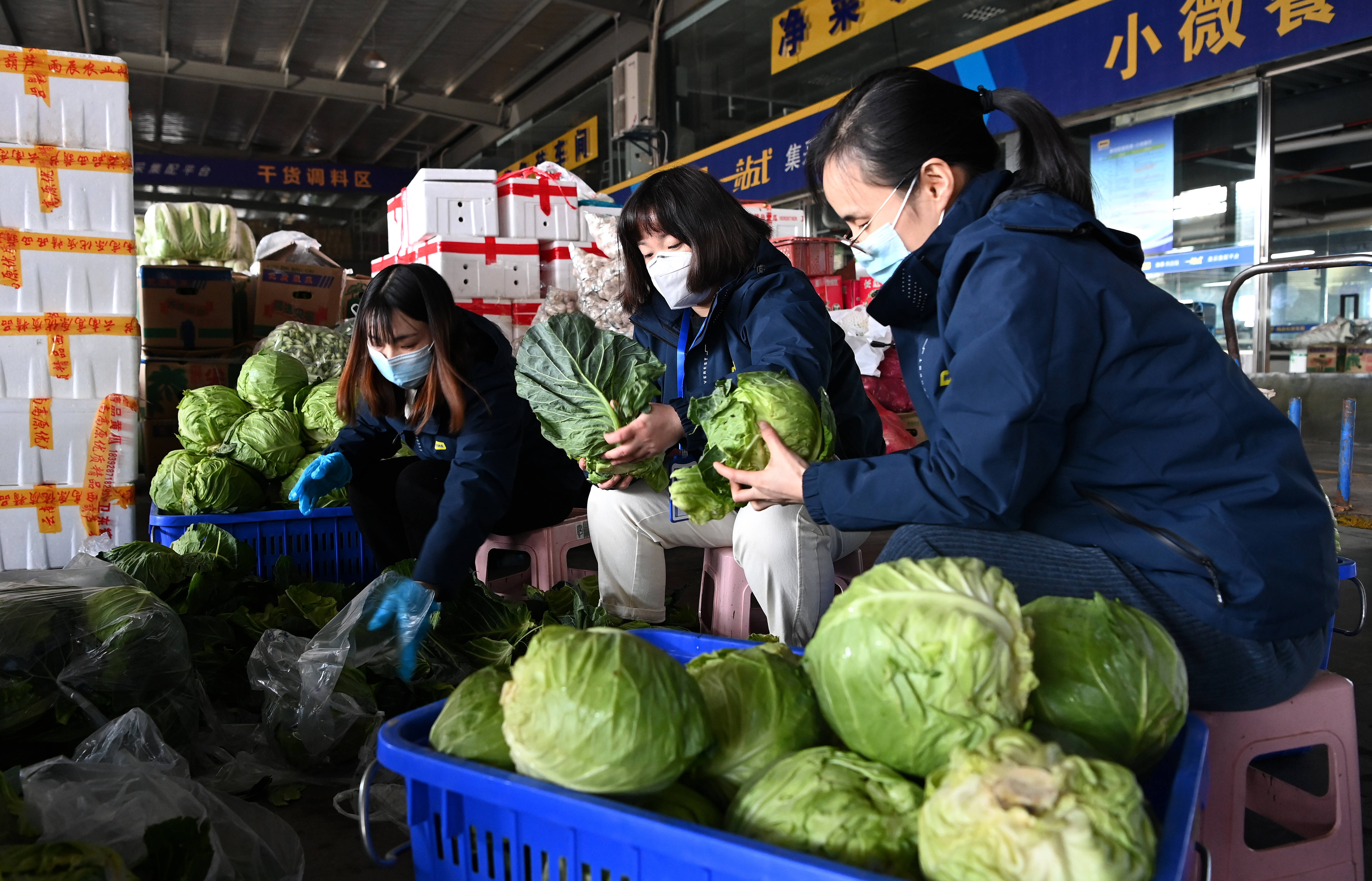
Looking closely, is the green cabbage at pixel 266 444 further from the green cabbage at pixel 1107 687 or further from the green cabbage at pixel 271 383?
the green cabbage at pixel 1107 687

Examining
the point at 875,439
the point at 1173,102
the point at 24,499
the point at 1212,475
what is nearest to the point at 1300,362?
the point at 1173,102

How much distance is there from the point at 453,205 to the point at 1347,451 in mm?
5029

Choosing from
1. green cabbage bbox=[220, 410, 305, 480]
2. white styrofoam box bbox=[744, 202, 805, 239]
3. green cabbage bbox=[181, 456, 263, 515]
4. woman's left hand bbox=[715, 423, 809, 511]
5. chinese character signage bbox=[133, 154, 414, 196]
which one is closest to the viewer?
woman's left hand bbox=[715, 423, 809, 511]

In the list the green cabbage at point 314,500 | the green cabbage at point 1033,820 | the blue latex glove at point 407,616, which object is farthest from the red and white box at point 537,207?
the green cabbage at point 1033,820

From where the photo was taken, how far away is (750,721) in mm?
1063

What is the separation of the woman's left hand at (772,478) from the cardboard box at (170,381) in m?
4.16

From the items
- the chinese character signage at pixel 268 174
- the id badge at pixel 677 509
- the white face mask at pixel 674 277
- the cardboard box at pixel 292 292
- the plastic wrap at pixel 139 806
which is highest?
the chinese character signage at pixel 268 174

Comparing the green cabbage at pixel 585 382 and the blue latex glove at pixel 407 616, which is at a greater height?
the green cabbage at pixel 585 382

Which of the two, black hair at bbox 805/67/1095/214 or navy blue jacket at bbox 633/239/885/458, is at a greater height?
black hair at bbox 805/67/1095/214

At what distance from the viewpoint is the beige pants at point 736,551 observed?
6.77 ft

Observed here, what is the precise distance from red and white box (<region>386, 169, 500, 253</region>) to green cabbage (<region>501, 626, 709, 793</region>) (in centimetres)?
432

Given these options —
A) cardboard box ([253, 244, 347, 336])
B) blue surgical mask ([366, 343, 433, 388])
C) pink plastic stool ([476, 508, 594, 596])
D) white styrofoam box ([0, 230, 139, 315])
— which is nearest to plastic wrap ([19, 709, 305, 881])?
blue surgical mask ([366, 343, 433, 388])

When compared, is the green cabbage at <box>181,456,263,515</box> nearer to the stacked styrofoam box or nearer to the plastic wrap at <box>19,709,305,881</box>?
the stacked styrofoam box

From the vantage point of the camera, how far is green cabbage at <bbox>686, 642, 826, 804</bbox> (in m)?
1.05
